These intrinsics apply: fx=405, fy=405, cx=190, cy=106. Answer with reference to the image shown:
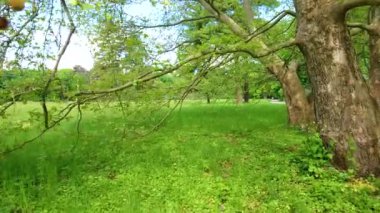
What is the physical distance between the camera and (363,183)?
6.76m

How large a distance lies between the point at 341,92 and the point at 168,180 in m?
3.44

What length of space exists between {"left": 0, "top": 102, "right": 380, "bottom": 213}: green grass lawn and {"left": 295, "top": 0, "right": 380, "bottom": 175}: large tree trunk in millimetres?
493

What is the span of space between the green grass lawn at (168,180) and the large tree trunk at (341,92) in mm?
493

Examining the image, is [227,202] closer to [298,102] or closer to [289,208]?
[289,208]

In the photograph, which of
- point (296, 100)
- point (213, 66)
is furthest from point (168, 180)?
point (296, 100)

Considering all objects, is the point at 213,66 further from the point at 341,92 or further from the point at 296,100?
the point at 296,100

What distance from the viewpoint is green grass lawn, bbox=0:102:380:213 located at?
5.94 meters

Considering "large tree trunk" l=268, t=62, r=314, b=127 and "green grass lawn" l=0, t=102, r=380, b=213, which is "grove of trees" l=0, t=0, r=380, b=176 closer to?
"green grass lawn" l=0, t=102, r=380, b=213

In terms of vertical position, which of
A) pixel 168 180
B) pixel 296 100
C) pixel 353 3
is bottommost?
pixel 168 180

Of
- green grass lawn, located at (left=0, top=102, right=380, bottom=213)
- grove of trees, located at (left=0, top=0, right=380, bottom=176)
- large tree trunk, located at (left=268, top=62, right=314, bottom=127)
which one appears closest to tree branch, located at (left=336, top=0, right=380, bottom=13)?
grove of trees, located at (left=0, top=0, right=380, bottom=176)

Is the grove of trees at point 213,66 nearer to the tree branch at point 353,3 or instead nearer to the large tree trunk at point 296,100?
the tree branch at point 353,3

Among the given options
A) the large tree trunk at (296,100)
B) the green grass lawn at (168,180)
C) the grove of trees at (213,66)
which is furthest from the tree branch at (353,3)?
the large tree trunk at (296,100)

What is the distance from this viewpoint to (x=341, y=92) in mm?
7234

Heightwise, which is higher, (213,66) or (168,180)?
(213,66)
